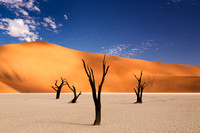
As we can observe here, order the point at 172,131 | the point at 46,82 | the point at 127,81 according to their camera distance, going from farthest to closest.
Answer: the point at 127,81, the point at 46,82, the point at 172,131

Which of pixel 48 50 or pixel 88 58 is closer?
pixel 48 50

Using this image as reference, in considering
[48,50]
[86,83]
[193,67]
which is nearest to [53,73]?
[86,83]

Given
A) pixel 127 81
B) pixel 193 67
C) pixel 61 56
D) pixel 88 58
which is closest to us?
pixel 127 81

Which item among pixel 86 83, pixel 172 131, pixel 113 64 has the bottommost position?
pixel 172 131

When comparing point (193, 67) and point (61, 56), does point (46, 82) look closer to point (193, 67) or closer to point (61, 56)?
point (61, 56)

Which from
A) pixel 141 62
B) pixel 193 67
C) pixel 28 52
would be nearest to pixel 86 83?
pixel 28 52

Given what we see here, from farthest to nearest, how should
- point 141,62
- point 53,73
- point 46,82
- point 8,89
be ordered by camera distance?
1. point 141,62
2. point 53,73
3. point 46,82
4. point 8,89

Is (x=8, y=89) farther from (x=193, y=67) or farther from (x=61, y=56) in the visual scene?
(x=193, y=67)

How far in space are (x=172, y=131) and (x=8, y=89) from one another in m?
41.3

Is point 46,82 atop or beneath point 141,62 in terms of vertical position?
beneath

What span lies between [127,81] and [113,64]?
45.2ft

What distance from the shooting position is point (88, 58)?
8369 centimetres

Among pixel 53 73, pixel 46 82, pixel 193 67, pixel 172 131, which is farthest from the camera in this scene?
pixel 193 67

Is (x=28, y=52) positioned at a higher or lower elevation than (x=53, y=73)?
higher
